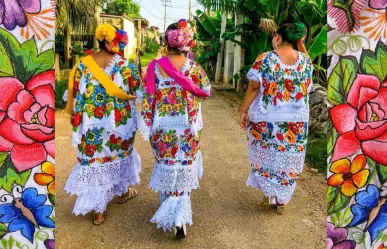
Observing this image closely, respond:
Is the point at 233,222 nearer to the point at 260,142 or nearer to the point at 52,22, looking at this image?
the point at 260,142

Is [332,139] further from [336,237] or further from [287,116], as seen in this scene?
[287,116]

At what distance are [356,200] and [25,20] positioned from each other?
1899mm

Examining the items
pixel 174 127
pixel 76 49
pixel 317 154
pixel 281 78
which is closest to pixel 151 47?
pixel 76 49

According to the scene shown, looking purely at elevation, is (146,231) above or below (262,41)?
below

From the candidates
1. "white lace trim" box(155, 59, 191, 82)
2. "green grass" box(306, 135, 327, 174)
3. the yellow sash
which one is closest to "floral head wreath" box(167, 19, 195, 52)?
"white lace trim" box(155, 59, 191, 82)

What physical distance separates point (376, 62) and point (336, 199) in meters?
0.72

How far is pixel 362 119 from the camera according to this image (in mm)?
1939

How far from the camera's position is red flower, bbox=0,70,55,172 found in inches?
76.4

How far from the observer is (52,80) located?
1953 millimetres

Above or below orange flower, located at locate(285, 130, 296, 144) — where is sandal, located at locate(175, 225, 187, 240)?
below

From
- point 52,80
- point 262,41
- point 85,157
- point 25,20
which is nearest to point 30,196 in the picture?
point 52,80

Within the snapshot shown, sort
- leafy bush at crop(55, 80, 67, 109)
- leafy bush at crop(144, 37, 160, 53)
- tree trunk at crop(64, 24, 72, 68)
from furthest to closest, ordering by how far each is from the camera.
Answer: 1. leafy bush at crop(144, 37, 160, 53)
2. tree trunk at crop(64, 24, 72, 68)
3. leafy bush at crop(55, 80, 67, 109)

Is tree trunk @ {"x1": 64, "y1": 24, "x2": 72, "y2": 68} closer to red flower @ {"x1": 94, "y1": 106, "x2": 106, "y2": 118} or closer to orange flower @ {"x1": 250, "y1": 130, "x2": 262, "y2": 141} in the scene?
red flower @ {"x1": 94, "y1": 106, "x2": 106, "y2": 118}

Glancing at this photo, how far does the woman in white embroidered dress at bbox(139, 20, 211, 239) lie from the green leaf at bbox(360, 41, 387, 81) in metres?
1.72
